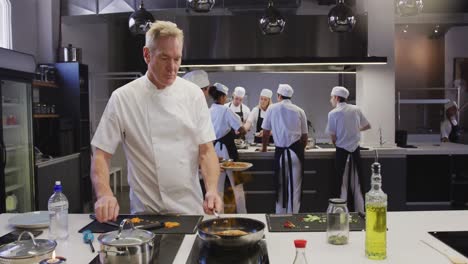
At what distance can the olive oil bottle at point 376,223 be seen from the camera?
1492 millimetres

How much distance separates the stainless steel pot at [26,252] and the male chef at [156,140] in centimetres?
68

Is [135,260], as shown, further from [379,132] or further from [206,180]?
[379,132]

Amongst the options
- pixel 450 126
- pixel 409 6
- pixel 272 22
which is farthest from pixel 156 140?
pixel 450 126

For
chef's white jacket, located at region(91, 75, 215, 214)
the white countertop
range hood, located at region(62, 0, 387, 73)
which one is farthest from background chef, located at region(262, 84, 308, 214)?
the white countertop

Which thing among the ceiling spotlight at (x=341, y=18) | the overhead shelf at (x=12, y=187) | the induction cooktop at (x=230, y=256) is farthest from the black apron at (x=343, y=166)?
the induction cooktop at (x=230, y=256)

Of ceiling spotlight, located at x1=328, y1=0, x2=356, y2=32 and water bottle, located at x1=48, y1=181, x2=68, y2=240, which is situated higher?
ceiling spotlight, located at x1=328, y1=0, x2=356, y2=32

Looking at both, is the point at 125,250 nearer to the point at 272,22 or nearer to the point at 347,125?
the point at 272,22

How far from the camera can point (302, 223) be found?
6.22ft

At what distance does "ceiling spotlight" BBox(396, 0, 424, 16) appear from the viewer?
338 cm

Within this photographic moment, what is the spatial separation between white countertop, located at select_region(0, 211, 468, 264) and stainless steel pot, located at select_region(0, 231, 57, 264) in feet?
0.41

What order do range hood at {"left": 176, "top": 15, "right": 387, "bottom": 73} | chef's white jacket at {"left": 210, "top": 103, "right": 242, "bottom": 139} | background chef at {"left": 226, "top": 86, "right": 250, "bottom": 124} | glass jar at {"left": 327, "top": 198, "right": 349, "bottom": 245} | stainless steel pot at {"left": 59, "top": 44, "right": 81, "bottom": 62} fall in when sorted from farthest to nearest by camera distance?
background chef at {"left": 226, "top": 86, "right": 250, "bottom": 124} < stainless steel pot at {"left": 59, "top": 44, "right": 81, "bottom": 62} < range hood at {"left": 176, "top": 15, "right": 387, "bottom": 73} < chef's white jacket at {"left": 210, "top": 103, "right": 242, "bottom": 139} < glass jar at {"left": 327, "top": 198, "right": 349, "bottom": 245}

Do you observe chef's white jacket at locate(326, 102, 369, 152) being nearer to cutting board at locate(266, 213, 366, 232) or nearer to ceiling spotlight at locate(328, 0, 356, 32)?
ceiling spotlight at locate(328, 0, 356, 32)

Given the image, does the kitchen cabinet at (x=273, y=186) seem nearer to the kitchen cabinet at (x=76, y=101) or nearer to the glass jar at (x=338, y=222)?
the kitchen cabinet at (x=76, y=101)

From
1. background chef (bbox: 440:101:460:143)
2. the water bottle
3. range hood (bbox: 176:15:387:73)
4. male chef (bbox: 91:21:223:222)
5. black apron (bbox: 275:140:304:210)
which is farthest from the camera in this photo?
background chef (bbox: 440:101:460:143)
